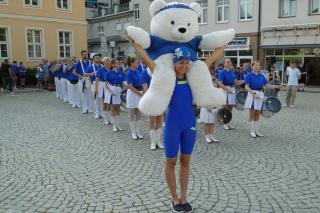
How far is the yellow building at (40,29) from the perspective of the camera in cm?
2517

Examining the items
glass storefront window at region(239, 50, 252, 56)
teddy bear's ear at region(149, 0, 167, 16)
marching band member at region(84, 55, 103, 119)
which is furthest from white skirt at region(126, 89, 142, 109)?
glass storefront window at region(239, 50, 252, 56)

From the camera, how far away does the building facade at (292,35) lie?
71.7 ft

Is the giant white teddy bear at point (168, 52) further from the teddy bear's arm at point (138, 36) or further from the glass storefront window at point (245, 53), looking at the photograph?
the glass storefront window at point (245, 53)

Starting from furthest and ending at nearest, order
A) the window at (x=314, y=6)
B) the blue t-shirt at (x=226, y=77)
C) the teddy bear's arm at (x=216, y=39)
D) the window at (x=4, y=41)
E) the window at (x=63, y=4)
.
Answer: the window at (x=63, y=4) → the window at (x=4, y=41) → the window at (x=314, y=6) → the blue t-shirt at (x=226, y=77) → the teddy bear's arm at (x=216, y=39)

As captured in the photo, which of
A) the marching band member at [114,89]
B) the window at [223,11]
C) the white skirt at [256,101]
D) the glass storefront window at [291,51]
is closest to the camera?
the white skirt at [256,101]

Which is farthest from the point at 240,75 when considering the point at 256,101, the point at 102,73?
the point at 102,73

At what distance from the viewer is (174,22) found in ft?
13.4

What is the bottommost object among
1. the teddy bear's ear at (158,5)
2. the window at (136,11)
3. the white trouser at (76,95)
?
the white trouser at (76,95)

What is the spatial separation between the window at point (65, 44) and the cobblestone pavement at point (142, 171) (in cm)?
2058

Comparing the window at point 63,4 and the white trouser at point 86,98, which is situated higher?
the window at point 63,4

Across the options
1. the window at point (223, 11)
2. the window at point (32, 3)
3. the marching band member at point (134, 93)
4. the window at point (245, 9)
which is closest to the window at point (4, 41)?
the window at point (32, 3)

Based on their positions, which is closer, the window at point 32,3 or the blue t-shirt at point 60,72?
the blue t-shirt at point 60,72

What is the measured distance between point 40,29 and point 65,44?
2.70 meters

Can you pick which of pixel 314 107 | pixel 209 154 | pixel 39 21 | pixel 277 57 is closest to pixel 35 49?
pixel 39 21
